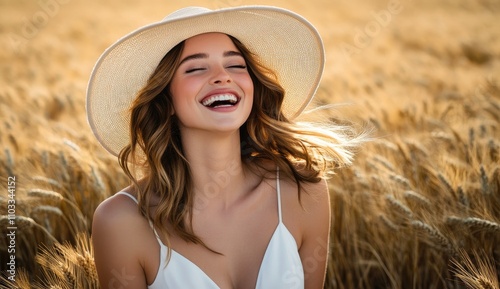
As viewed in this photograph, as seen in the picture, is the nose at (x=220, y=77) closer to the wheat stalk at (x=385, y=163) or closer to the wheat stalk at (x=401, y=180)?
the wheat stalk at (x=401, y=180)

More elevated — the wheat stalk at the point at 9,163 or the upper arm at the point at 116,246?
the wheat stalk at the point at 9,163

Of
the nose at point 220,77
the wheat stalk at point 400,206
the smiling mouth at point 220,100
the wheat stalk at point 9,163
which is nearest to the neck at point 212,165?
the smiling mouth at point 220,100

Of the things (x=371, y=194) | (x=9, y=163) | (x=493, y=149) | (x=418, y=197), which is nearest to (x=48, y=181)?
(x=9, y=163)

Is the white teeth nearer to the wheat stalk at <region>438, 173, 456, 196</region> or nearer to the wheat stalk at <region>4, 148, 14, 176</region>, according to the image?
the wheat stalk at <region>438, 173, 456, 196</region>

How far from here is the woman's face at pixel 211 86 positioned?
2039mm

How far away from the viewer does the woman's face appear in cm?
204

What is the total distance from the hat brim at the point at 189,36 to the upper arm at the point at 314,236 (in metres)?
0.42

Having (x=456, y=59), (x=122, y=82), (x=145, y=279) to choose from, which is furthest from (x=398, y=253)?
(x=456, y=59)

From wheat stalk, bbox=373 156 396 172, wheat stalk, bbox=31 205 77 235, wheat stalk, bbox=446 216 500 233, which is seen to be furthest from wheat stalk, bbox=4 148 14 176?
wheat stalk, bbox=446 216 500 233

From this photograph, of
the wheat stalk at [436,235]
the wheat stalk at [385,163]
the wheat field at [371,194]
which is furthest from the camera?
the wheat stalk at [385,163]

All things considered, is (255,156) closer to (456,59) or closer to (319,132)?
(319,132)

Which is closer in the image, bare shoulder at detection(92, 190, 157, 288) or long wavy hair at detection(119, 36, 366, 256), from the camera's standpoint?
bare shoulder at detection(92, 190, 157, 288)

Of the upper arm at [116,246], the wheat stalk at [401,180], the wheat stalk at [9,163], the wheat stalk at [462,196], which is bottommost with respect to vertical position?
the upper arm at [116,246]

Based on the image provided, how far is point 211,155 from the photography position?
7.23 feet
